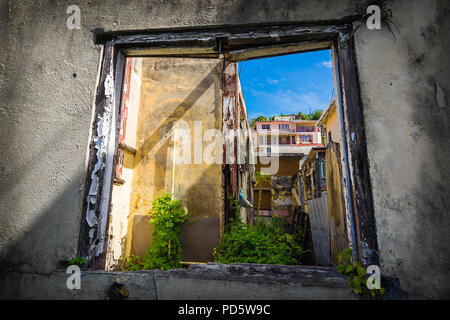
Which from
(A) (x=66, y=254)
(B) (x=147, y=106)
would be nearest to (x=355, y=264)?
(A) (x=66, y=254)

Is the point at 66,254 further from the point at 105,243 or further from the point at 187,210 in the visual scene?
the point at 187,210

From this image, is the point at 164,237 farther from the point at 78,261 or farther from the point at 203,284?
the point at 203,284

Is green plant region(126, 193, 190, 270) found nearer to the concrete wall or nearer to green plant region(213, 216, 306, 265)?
green plant region(213, 216, 306, 265)

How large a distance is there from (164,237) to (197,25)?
11.1 feet

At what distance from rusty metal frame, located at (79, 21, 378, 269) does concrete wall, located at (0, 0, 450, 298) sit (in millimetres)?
60

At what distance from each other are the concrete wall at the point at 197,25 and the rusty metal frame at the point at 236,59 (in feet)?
0.20

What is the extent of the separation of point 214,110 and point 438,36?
3.61 metres

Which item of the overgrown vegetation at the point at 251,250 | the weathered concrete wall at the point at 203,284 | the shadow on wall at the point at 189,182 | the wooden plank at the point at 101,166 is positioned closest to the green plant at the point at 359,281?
the weathered concrete wall at the point at 203,284

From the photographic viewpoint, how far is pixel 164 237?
4051mm

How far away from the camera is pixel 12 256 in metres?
1.70

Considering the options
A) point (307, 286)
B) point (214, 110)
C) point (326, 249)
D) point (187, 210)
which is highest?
point (214, 110)

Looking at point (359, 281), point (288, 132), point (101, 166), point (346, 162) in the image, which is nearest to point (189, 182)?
point (101, 166)

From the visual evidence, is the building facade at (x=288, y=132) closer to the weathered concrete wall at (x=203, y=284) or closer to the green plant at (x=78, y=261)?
the weathered concrete wall at (x=203, y=284)

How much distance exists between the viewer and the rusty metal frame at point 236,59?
5.02 feet
